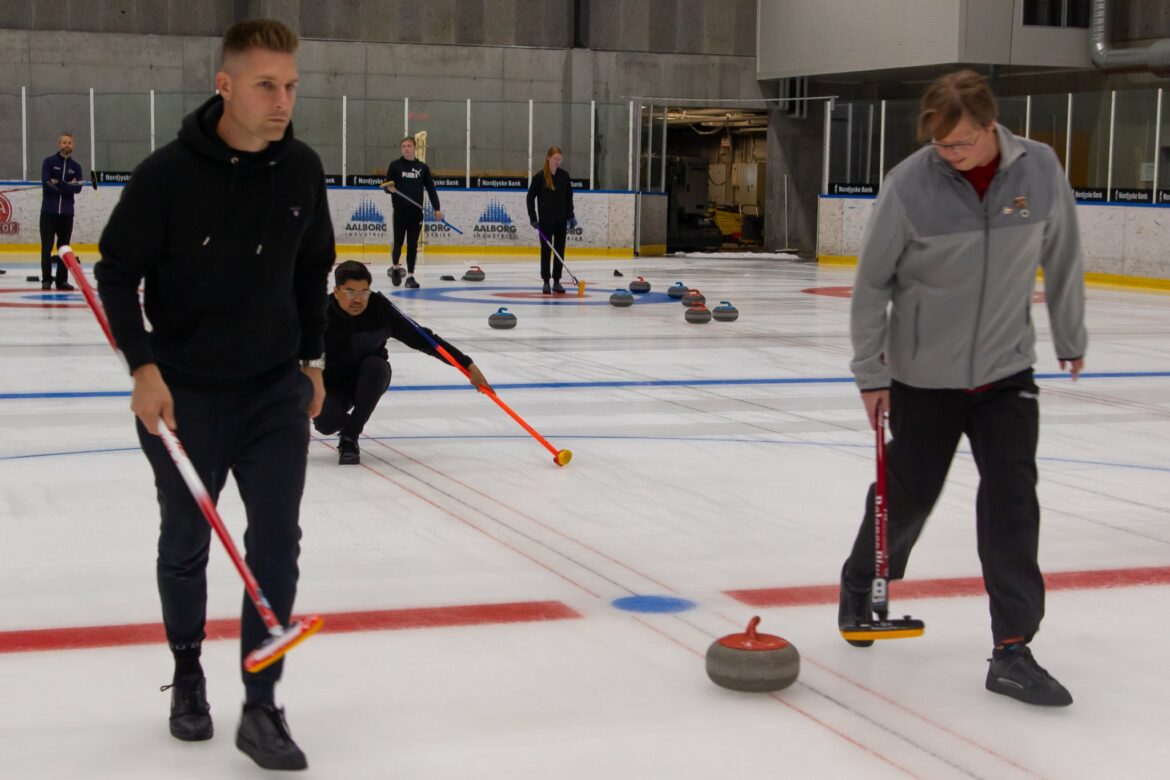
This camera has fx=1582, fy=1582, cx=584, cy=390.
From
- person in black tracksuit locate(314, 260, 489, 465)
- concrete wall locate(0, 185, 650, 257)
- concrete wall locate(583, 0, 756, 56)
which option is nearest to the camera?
person in black tracksuit locate(314, 260, 489, 465)

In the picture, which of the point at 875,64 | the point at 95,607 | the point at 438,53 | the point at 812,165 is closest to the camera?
the point at 95,607

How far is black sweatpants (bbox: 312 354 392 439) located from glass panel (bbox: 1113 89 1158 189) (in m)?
14.9

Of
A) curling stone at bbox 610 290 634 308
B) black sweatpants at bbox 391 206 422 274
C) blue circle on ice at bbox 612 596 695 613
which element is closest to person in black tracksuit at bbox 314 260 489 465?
blue circle on ice at bbox 612 596 695 613

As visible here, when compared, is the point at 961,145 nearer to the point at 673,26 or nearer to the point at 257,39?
the point at 257,39

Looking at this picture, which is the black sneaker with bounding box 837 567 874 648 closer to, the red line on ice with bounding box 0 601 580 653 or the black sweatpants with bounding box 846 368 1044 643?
the black sweatpants with bounding box 846 368 1044 643

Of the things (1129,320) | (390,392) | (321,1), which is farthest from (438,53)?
(390,392)

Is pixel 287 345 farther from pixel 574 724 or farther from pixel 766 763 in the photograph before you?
pixel 766 763

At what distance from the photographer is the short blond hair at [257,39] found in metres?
2.86

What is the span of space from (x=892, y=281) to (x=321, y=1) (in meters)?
23.1

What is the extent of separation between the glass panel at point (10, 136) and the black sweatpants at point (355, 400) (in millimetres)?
19321

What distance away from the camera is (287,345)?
120 inches

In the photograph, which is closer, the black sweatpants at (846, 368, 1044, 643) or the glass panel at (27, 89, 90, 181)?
the black sweatpants at (846, 368, 1044, 643)

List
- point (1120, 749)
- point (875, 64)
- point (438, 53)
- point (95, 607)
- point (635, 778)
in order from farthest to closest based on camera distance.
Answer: point (438, 53)
point (875, 64)
point (95, 607)
point (1120, 749)
point (635, 778)

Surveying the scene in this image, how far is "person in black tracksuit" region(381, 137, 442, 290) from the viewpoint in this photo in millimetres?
16328
